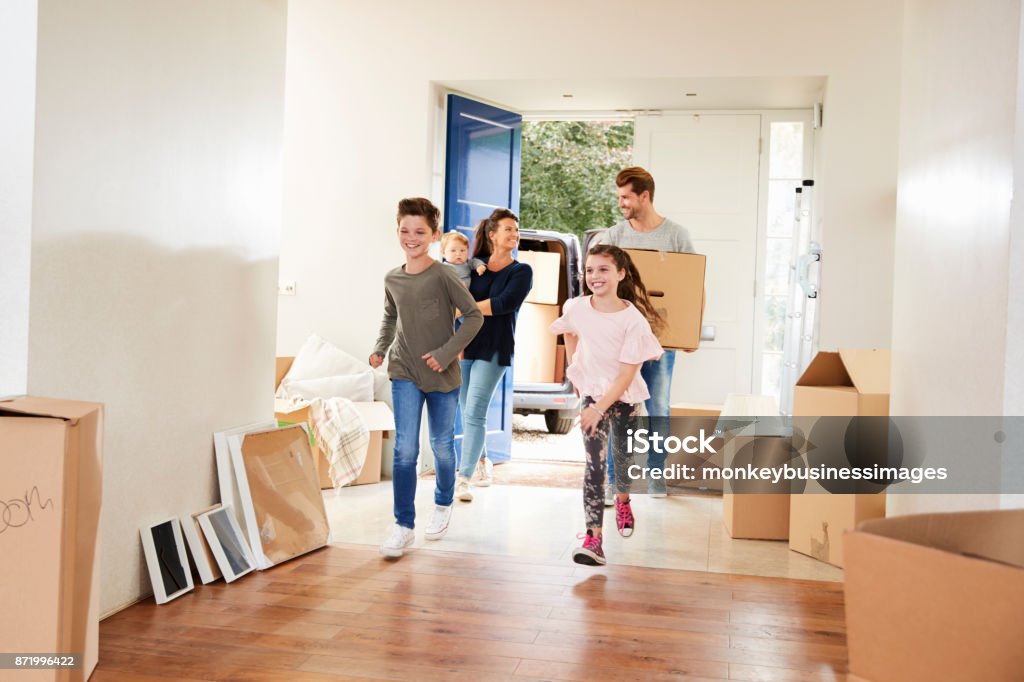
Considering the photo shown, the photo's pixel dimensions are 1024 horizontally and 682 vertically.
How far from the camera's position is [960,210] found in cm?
257

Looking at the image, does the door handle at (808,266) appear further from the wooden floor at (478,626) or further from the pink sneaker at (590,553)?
the pink sneaker at (590,553)

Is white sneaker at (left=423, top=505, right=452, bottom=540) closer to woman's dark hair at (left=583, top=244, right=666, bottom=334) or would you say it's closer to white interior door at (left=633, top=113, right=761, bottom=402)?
woman's dark hair at (left=583, top=244, right=666, bottom=334)

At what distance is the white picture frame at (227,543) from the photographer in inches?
125

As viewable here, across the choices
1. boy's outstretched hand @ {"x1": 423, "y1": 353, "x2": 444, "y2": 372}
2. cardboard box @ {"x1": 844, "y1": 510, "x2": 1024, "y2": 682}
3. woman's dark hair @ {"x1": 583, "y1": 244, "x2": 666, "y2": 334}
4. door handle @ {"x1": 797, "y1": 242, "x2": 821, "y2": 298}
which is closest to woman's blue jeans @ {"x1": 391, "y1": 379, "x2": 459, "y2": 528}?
boy's outstretched hand @ {"x1": 423, "y1": 353, "x2": 444, "y2": 372}

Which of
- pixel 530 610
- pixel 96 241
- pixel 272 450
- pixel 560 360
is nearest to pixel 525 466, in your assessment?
pixel 560 360

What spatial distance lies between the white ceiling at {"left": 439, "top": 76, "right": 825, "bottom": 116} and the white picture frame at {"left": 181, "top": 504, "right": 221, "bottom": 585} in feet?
10.6

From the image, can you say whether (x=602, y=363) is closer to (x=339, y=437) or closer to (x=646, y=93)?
(x=339, y=437)

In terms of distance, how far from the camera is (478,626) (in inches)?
110

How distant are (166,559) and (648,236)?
2652 millimetres

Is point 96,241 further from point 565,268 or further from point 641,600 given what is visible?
point 565,268

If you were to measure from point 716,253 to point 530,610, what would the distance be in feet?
11.8

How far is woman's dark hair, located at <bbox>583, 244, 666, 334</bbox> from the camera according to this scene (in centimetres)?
364

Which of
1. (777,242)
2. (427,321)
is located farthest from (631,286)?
(777,242)

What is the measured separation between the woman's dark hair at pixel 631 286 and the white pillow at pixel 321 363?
1703 millimetres
